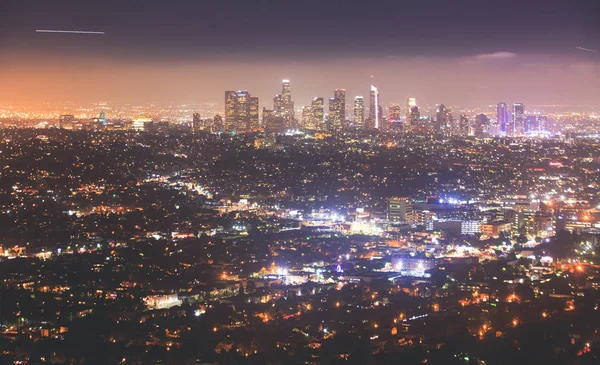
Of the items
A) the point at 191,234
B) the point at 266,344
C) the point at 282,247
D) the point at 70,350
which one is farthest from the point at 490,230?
the point at 70,350

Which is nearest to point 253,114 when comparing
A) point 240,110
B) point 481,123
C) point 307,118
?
point 240,110

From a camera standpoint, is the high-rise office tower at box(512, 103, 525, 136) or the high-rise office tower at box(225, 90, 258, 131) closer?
the high-rise office tower at box(225, 90, 258, 131)

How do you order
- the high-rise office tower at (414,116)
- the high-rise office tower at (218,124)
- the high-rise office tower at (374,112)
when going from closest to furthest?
1. the high-rise office tower at (218,124)
2. the high-rise office tower at (374,112)
3. the high-rise office tower at (414,116)

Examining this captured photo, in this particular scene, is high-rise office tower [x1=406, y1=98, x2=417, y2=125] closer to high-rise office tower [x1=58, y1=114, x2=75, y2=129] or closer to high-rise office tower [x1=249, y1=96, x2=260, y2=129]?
high-rise office tower [x1=249, y1=96, x2=260, y2=129]

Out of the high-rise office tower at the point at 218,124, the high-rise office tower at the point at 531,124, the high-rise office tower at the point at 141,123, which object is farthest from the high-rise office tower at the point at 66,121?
the high-rise office tower at the point at 531,124

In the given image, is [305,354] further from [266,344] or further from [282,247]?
[282,247]

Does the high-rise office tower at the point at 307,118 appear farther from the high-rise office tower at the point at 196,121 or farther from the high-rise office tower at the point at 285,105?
the high-rise office tower at the point at 196,121

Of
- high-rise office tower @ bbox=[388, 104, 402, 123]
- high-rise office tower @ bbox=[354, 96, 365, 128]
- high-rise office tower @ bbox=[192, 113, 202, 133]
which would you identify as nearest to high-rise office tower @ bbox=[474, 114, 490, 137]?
high-rise office tower @ bbox=[388, 104, 402, 123]

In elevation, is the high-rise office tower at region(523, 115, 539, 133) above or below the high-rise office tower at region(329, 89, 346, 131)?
below
